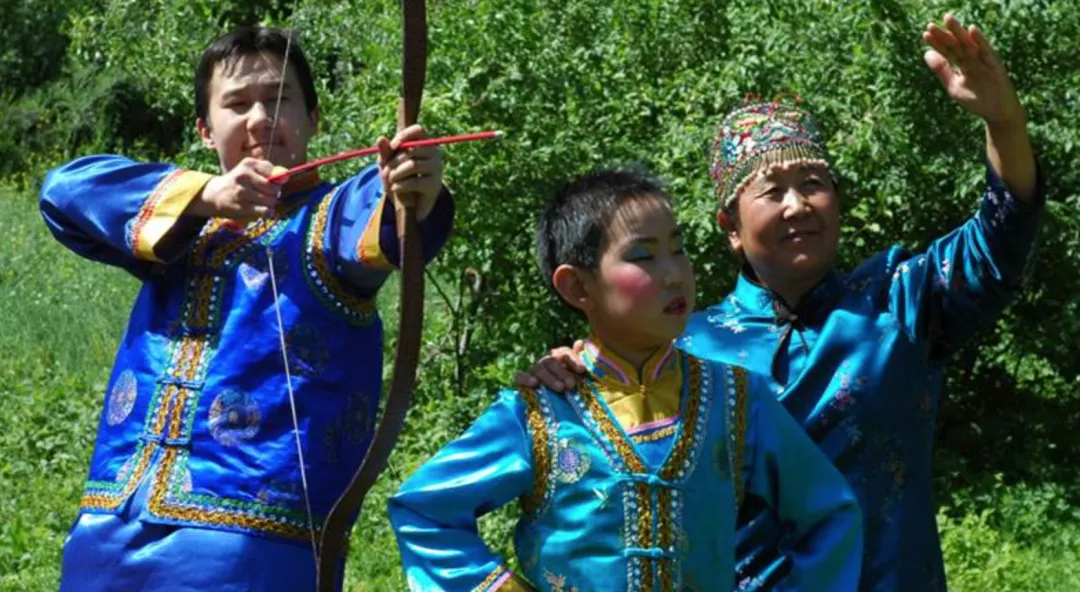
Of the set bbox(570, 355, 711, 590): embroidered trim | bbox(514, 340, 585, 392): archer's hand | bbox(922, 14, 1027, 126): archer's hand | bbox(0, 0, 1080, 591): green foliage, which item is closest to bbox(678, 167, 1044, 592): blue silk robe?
bbox(922, 14, 1027, 126): archer's hand

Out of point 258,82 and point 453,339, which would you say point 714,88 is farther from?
point 258,82

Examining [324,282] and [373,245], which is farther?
[324,282]

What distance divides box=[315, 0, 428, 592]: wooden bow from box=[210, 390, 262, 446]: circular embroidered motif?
0.24m

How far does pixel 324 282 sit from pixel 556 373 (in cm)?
49

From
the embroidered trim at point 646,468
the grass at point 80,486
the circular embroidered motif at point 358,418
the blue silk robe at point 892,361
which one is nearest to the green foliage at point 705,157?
the grass at point 80,486

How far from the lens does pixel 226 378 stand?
372 centimetres

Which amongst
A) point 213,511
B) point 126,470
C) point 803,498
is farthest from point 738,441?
point 126,470

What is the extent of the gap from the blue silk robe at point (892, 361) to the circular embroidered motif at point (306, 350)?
82 centimetres

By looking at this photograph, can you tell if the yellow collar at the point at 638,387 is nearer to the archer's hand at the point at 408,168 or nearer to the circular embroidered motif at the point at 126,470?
the archer's hand at the point at 408,168

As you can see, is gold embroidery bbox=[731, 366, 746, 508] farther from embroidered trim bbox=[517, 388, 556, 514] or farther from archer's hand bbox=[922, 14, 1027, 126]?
archer's hand bbox=[922, 14, 1027, 126]

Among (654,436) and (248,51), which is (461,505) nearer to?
(654,436)

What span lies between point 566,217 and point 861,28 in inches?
141

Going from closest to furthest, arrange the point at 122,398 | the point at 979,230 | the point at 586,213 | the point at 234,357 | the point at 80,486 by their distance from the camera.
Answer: the point at 586,213, the point at 234,357, the point at 122,398, the point at 979,230, the point at 80,486

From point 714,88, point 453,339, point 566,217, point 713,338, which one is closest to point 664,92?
point 714,88
